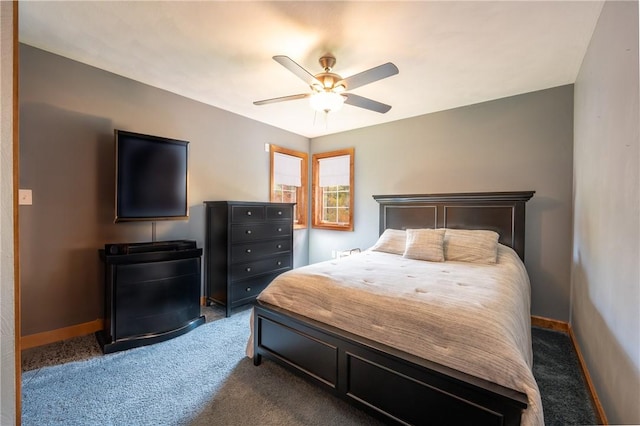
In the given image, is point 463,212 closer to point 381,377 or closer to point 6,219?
point 381,377

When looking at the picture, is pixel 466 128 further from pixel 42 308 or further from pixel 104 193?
pixel 42 308

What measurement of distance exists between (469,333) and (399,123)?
3.24 metres

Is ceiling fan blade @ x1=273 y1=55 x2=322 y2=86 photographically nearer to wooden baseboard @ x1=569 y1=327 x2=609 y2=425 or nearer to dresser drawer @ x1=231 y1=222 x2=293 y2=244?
dresser drawer @ x1=231 y1=222 x2=293 y2=244

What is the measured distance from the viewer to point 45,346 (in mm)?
2320

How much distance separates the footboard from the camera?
1187 millimetres

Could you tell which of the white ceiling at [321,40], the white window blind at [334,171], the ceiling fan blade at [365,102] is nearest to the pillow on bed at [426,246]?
the ceiling fan blade at [365,102]

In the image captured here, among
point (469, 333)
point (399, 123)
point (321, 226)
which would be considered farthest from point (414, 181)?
point (469, 333)

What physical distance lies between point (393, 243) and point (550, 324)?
181cm

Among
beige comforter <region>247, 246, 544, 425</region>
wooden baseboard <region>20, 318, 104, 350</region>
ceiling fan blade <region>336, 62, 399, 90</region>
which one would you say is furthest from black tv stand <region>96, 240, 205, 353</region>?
ceiling fan blade <region>336, 62, 399, 90</region>

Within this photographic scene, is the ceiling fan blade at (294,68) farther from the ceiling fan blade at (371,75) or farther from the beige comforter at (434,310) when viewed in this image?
the beige comforter at (434,310)

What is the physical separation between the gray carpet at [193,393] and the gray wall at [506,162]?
906 millimetres

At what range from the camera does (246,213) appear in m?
3.23

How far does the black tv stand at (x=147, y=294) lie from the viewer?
7.50 ft

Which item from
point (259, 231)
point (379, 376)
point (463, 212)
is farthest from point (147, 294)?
point (463, 212)
